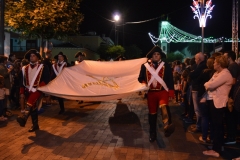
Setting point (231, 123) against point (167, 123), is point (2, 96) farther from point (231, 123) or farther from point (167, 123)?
point (231, 123)

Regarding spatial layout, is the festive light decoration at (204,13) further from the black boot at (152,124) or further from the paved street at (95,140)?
the black boot at (152,124)

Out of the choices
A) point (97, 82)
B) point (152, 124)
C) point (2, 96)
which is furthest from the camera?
point (2, 96)

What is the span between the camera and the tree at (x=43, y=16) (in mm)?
15797

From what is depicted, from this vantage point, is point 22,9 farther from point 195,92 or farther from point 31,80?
point 195,92

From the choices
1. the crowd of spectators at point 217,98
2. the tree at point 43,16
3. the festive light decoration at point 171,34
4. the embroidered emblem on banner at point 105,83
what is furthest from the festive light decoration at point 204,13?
the festive light decoration at point 171,34

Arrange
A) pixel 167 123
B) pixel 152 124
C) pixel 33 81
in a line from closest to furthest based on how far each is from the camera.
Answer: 1. pixel 167 123
2. pixel 152 124
3. pixel 33 81

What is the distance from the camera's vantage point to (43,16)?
15859mm

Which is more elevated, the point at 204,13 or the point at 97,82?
the point at 204,13

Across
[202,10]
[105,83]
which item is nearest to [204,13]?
[202,10]

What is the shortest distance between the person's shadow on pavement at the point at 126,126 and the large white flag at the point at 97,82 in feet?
3.48

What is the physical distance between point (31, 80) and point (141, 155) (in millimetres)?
3655

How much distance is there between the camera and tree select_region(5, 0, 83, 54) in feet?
51.8

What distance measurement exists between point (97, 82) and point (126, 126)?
153 centimetres

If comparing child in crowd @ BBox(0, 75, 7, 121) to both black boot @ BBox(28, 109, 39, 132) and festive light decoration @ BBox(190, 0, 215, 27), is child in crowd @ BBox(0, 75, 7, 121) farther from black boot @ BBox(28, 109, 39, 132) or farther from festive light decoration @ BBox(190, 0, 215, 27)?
festive light decoration @ BBox(190, 0, 215, 27)
